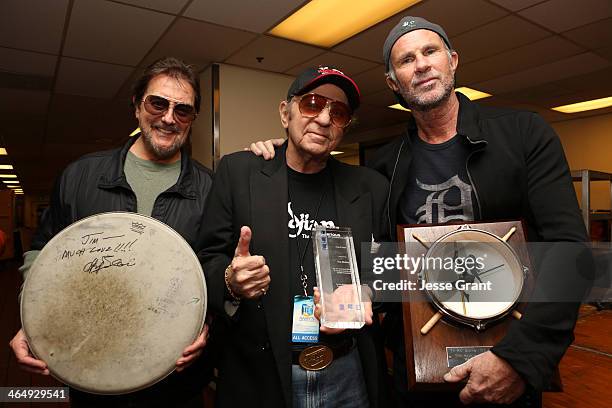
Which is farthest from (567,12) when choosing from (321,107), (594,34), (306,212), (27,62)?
(27,62)

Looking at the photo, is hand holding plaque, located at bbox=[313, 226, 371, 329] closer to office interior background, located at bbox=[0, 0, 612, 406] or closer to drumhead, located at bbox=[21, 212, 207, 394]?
drumhead, located at bbox=[21, 212, 207, 394]

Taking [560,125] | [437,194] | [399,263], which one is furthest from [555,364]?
[560,125]

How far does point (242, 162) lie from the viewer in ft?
4.57

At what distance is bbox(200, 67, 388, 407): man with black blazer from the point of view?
1177 mm

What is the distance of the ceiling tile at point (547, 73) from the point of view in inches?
191

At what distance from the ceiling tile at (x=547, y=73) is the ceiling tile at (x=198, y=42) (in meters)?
3.53

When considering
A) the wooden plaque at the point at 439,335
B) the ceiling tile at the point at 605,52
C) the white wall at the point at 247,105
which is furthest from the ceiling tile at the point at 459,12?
the wooden plaque at the point at 439,335

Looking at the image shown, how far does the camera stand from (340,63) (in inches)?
186

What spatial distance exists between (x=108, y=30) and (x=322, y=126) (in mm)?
3172

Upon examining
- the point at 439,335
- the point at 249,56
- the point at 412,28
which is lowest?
the point at 439,335

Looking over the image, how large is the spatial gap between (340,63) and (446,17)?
4.68ft

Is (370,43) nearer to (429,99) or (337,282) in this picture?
(429,99)

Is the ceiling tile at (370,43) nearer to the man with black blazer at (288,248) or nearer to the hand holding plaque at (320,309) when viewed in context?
the man with black blazer at (288,248)

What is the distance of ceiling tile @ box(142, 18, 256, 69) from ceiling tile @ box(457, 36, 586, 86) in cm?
252
